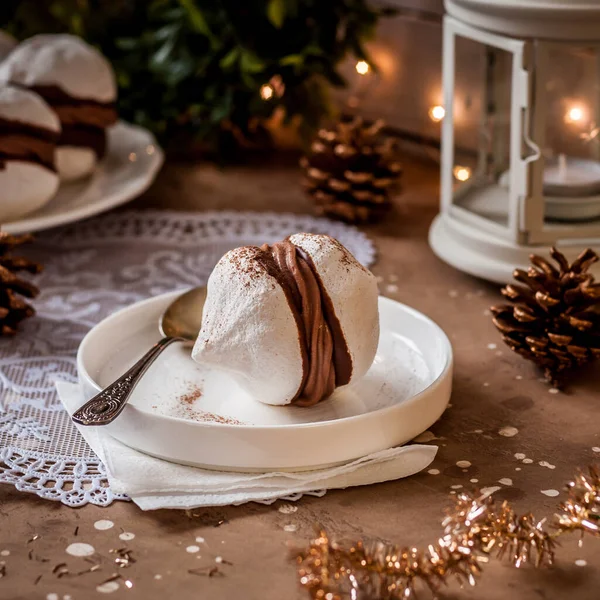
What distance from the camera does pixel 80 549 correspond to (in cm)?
54

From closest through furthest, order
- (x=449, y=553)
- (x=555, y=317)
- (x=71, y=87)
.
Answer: (x=449, y=553) < (x=555, y=317) < (x=71, y=87)

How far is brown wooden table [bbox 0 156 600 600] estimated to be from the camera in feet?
1.68

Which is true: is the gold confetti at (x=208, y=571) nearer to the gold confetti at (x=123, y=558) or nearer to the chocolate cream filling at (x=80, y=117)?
the gold confetti at (x=123, y=558)

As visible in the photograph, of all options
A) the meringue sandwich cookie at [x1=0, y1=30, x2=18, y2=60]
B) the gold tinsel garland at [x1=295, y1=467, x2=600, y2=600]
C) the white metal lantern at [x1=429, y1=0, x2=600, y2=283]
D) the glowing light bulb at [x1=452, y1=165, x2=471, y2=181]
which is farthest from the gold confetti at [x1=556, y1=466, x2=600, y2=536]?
the meringue sandwich cookie at [x1=0, y1=30, x2=18, y2=60]

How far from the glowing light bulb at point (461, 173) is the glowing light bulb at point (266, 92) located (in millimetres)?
323

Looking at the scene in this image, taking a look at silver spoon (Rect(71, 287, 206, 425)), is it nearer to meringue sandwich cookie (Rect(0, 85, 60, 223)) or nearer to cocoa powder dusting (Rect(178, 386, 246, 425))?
cocoa powder dusting (Rect(178, 386, 246, 425))

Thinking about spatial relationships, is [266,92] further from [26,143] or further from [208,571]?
[208,571]

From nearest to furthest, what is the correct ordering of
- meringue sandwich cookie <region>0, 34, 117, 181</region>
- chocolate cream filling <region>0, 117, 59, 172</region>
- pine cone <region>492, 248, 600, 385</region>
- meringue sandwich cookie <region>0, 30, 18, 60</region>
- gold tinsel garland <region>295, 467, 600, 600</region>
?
gold tinsel garland <region>295, 467, 600, 600</region>
pine cone <region>492, 248, 600, 385</region>
chocolate cream filling <region>0, 117, 59, 172</region>
meringue sandwich cookie <region>0, 34, 117, 181</region>
meringue sandwich cookie <region>0, 30, 18, 60</region>

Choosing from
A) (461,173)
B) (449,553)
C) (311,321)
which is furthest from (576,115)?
(449,553)

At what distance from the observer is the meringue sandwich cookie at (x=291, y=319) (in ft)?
2.00

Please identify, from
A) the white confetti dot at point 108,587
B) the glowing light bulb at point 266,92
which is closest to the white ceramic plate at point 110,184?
the glowing light bulb at point 266,92

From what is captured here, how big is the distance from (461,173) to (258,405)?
0.41 metres

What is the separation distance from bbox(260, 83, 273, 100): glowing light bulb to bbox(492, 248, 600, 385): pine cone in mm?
548

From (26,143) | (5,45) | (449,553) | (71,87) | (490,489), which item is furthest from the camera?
(5,45)
